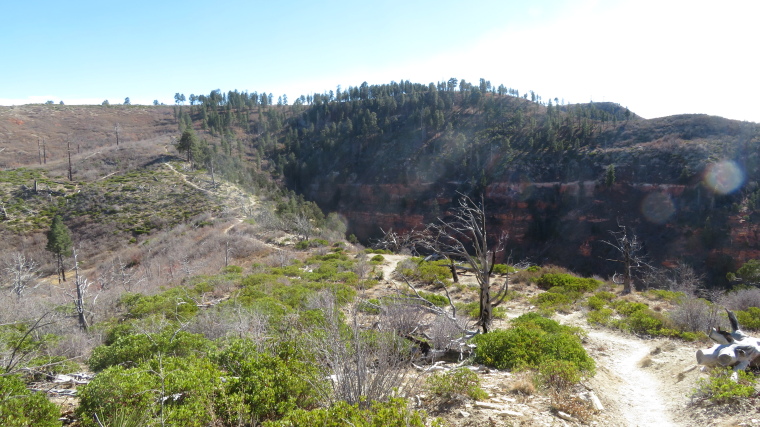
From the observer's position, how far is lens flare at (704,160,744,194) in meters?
37.8

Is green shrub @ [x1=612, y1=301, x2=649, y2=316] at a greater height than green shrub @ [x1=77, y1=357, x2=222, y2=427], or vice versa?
green shrub @ [x1=77, y1=357, x2=222, y2=427]

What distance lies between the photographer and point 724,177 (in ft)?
127

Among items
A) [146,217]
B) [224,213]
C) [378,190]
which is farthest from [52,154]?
[378,190]

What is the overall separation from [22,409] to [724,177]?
2032 inches

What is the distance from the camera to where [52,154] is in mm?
57375

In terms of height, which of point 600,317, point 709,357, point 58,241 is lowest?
point 58,241

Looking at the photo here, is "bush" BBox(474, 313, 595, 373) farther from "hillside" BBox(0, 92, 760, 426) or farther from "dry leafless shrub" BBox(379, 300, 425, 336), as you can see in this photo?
"dry leafless shrub" BBox(379, 300, 425, 336)

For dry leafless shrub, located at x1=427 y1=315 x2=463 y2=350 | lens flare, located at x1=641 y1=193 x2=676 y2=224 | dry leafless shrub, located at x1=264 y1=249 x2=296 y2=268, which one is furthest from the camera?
lens flare, located at x1=641 y1=193 x2=676 y2=224

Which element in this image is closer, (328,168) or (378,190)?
(378,190)

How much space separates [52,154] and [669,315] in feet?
242

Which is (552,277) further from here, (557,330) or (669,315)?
(557,330)

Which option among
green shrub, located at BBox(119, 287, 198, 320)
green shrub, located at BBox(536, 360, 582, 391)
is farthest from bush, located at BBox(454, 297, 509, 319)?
green shrub, located at BBox(119, 287, 198, 320)

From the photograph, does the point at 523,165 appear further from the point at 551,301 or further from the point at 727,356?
the point at 727,356

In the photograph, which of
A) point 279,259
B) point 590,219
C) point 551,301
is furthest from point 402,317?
point 590,219
